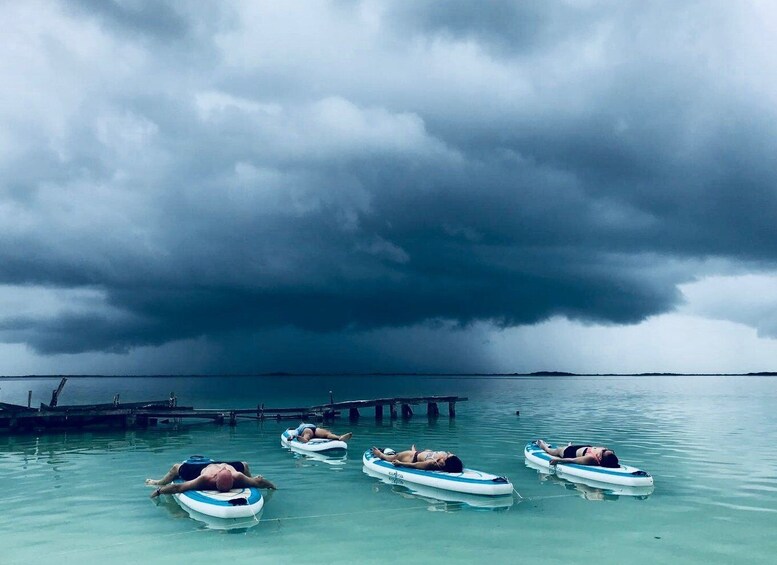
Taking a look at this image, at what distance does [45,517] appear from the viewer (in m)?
18.1

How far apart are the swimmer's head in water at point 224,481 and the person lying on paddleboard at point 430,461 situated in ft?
23.9

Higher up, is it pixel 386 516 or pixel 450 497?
pixel 450 497

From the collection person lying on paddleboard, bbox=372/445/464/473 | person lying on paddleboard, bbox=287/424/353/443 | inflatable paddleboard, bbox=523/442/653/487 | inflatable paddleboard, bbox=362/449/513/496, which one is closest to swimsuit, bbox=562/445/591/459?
inflatable paddleboard, bbox=523/442/653/487

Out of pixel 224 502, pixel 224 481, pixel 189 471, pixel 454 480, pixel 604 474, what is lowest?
pixel 604 474

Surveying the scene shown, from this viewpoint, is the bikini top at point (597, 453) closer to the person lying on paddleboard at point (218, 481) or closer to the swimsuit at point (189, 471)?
the person lying on paddleboard at point (218, 481)

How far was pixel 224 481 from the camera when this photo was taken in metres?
18.0

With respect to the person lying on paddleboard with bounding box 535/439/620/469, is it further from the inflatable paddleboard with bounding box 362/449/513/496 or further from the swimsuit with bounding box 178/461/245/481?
the swimsuit with bounding box 178/461/245/481

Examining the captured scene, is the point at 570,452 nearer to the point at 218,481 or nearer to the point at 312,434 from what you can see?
the point at 218,481

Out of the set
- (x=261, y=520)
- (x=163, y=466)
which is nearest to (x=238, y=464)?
(x=261, y=520)

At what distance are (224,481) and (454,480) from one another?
7974 millimetres

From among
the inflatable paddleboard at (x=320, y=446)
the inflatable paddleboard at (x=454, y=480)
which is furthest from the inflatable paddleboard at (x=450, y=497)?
the inflatable paddleboard at (x=320, y=446)

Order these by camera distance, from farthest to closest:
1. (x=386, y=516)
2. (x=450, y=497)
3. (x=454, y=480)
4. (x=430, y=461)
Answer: (x=430, y=461) → (x=454, y=480) → (x=450, y=497) → (x=386, y=516)

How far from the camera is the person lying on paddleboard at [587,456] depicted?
22.7 metres

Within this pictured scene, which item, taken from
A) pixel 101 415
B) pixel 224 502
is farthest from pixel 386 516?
pixel 101 415
